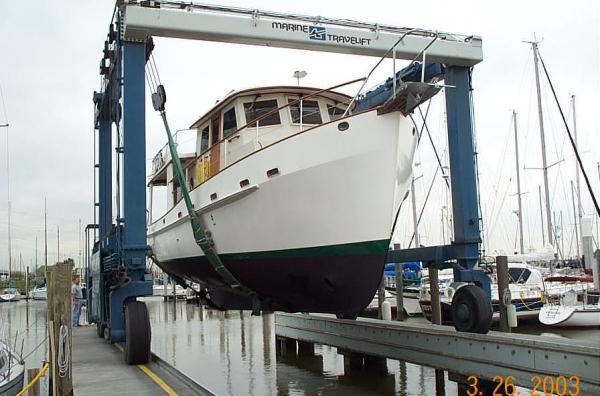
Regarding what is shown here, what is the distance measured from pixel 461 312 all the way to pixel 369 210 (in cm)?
199

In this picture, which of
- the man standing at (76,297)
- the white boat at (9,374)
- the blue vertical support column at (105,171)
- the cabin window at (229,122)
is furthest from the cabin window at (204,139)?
the man standing at (76,297)

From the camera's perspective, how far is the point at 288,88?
9531 millimetres

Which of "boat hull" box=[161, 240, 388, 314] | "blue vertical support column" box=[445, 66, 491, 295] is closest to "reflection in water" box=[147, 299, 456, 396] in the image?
"boat hull" box=[161, 240, 388, 314]

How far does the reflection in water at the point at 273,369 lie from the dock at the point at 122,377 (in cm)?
172

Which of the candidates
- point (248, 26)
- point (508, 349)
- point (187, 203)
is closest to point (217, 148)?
point (187, 203)

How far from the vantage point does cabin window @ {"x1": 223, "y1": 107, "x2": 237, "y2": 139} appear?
9.73 m

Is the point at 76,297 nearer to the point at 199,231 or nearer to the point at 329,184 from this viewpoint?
the point at 199,231

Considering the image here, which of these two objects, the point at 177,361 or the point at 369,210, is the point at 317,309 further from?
the point at 177,361

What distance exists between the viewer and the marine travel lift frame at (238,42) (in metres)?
8.09

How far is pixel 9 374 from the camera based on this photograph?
22.9ft

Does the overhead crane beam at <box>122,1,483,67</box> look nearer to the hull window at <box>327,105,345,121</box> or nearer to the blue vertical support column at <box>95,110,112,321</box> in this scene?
the hull window at <box>327,105,345,121</box>

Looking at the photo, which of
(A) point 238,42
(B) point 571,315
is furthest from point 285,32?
(B) point 571,315

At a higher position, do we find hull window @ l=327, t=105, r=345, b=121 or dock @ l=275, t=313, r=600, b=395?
hull window @ l=327, t=105, r=345, b=121

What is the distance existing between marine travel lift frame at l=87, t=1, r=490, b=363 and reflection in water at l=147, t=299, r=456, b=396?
6.66ft
